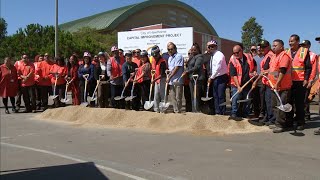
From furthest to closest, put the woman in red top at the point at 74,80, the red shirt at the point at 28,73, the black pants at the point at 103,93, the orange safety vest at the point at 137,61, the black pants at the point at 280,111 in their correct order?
the red shirt at the point at 28,73 → the woman in red top at the point at 74,80 → the black pants at the point at 103,93 → the orange safety vest at the point at 137,61 → the black pants at the point at 280,111

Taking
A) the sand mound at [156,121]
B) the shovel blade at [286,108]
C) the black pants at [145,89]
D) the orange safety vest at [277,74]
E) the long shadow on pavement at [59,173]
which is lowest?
the long shadow on pavement at [59,173]

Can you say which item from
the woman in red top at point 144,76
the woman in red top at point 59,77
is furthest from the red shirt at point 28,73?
the woman in red top at point 144,76

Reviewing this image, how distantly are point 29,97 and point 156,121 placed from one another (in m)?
6.55

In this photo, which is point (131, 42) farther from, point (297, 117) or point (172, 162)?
point (172, 162)

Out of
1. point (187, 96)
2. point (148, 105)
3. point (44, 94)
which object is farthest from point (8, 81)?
point (187, 96)

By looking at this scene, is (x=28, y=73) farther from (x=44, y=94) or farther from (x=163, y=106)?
(x=163, y=106)

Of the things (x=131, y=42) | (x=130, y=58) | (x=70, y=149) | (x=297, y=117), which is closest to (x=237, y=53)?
(x=297, y=117)

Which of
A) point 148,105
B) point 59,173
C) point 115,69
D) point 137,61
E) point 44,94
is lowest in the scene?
point 59,173

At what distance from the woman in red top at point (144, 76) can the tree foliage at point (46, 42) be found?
1106 inches

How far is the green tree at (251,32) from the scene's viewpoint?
51.7 m

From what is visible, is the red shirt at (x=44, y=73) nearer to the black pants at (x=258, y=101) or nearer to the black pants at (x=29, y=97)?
the black pants at (x=29, y=97)

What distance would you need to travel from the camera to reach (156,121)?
34.2ft

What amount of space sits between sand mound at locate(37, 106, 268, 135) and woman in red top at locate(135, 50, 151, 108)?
1.16m

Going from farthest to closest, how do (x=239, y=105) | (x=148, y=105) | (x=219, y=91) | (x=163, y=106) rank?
1. (x=148, y=105)
2. (x=163, y=106)
3. (x=219, y=91)
4. (x=239, y=105)
